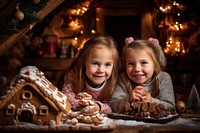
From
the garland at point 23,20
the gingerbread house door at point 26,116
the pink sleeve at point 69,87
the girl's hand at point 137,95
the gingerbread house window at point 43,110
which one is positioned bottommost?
the gingerbread house door at point 26,116

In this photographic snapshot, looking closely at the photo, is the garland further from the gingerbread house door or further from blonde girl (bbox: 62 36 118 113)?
the gingerbread house door

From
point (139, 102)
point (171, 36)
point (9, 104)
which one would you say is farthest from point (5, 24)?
point (171, 36)

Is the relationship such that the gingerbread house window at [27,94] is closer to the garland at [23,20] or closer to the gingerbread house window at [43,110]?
the gingerbread house window at [43,110]

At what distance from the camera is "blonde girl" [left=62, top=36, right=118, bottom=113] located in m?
1.73

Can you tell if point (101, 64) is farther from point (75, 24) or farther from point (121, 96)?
point (75, 24)

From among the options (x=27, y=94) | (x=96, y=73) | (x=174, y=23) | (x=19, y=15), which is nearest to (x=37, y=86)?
(x=27, y=94)

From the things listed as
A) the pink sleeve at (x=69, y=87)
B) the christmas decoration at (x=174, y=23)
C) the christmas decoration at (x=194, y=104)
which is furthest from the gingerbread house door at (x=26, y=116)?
the christmas decoration at (x=174, y=23)

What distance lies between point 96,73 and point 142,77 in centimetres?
22

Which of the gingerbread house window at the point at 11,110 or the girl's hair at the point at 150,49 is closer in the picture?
the gingerbread house window at the point at 11,110

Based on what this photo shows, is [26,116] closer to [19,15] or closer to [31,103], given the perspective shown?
[31,103]

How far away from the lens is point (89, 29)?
3.45m

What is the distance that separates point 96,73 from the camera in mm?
1743

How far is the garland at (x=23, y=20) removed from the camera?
6.26 feet

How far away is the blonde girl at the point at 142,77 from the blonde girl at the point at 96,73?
0.06m
